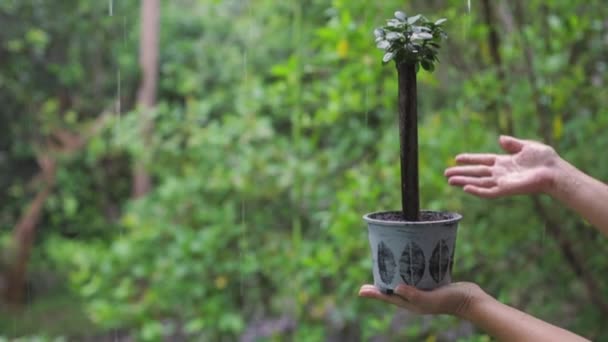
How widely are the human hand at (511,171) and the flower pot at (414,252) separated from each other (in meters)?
0.23

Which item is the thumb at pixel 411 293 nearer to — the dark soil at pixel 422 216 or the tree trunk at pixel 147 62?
the dark soil at pixel 422 216

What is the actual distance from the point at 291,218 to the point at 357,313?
0.54m

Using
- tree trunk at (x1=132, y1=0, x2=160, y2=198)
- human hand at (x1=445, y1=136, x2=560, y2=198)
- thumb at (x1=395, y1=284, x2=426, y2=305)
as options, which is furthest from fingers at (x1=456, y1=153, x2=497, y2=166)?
tree trunk at (x1=132, y1=0, x2=160, y2=198)

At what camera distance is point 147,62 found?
12.4ft

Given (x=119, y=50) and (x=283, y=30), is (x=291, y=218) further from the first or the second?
(x=119, y=50)

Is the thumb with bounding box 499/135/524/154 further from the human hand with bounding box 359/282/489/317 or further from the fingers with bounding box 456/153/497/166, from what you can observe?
the human hand with bounding box 359/282/489/317

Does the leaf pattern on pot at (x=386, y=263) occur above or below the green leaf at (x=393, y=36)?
below

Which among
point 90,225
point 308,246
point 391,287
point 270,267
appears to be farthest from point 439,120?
point 90,225

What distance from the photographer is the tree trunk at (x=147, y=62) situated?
3.68m

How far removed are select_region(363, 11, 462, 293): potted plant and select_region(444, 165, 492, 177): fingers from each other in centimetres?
25

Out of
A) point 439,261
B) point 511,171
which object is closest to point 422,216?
point 439,261

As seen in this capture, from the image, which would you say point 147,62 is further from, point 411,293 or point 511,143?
point 411,293

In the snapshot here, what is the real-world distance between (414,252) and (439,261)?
0.05 metres

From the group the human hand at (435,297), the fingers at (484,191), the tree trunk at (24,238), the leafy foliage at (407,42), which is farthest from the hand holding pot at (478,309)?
the tree trunk at (24,238)
